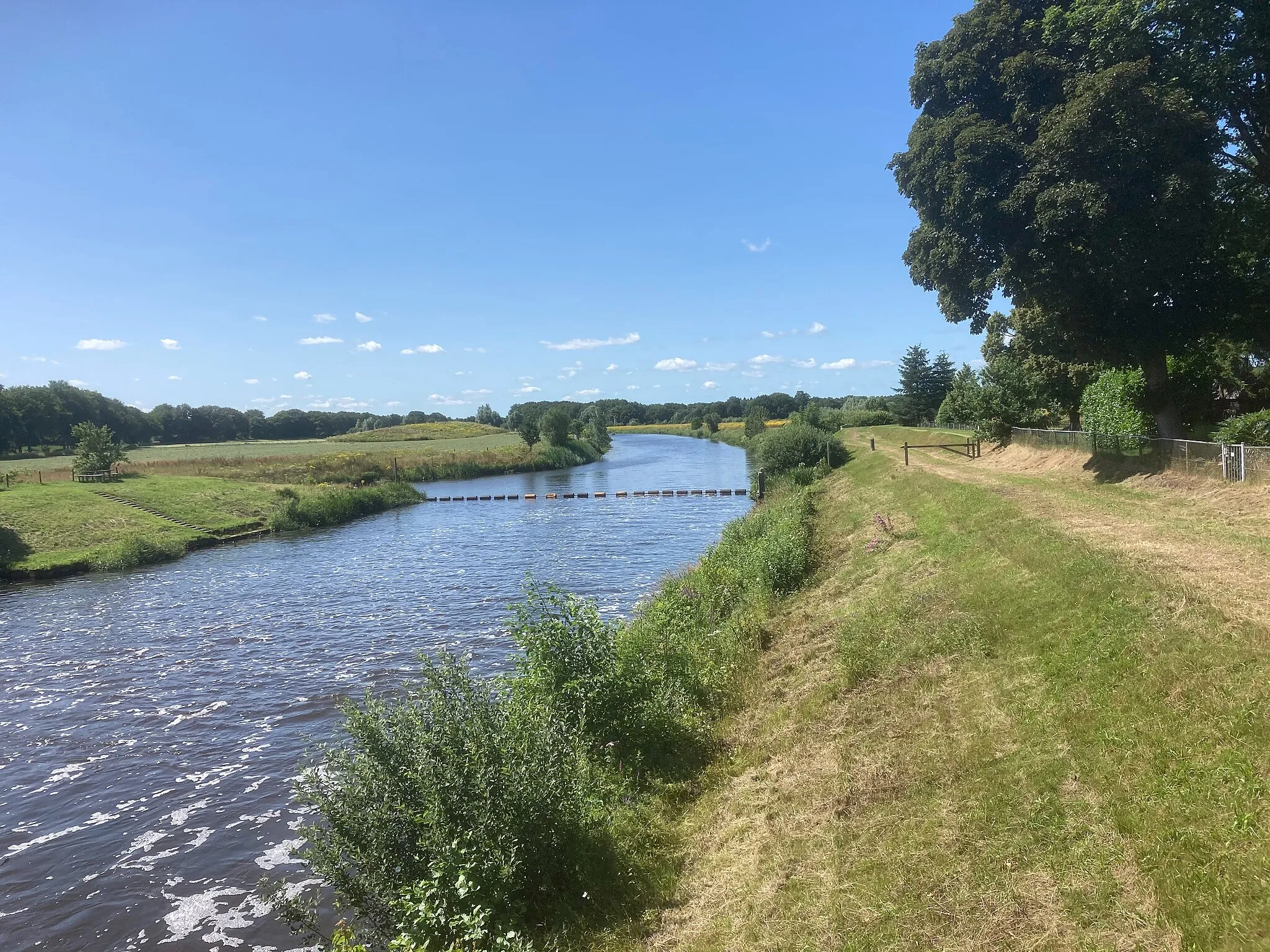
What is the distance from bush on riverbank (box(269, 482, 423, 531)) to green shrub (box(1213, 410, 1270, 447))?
4948 centimetres

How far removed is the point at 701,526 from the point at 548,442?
61.6 meters

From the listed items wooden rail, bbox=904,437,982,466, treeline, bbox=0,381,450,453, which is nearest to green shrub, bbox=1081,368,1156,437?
wooden rail, bbox=904,437,982,466

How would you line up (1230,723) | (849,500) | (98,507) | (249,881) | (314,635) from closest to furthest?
(1230,723)
(249,881)
(314,635)
(849,500)
(98,507)

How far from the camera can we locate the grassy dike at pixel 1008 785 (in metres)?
5.59

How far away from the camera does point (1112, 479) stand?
837 inches

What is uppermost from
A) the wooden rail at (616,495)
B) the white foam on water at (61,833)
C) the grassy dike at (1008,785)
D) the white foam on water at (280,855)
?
the grassy dike at (1008,785)

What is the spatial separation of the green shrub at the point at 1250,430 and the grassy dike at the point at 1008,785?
24.5 ft

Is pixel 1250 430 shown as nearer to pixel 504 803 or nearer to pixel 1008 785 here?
pixel 1008 785

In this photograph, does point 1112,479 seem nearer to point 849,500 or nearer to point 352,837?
point 849,500

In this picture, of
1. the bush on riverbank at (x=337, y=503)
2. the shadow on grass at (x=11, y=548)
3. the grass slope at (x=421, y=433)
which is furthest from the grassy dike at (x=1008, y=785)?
the grass slope at (x=421, y=433)

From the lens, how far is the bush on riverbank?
49375 mm

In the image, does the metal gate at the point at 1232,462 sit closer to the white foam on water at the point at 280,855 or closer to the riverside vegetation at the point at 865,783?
the riverside vegetation at the point at 865,783

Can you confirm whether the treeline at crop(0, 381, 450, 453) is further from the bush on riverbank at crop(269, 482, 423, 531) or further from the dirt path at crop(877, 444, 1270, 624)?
the dirt path at crop(877, 444, 1270, 624)

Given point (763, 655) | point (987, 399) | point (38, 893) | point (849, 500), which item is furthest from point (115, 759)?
point (987, 399)
